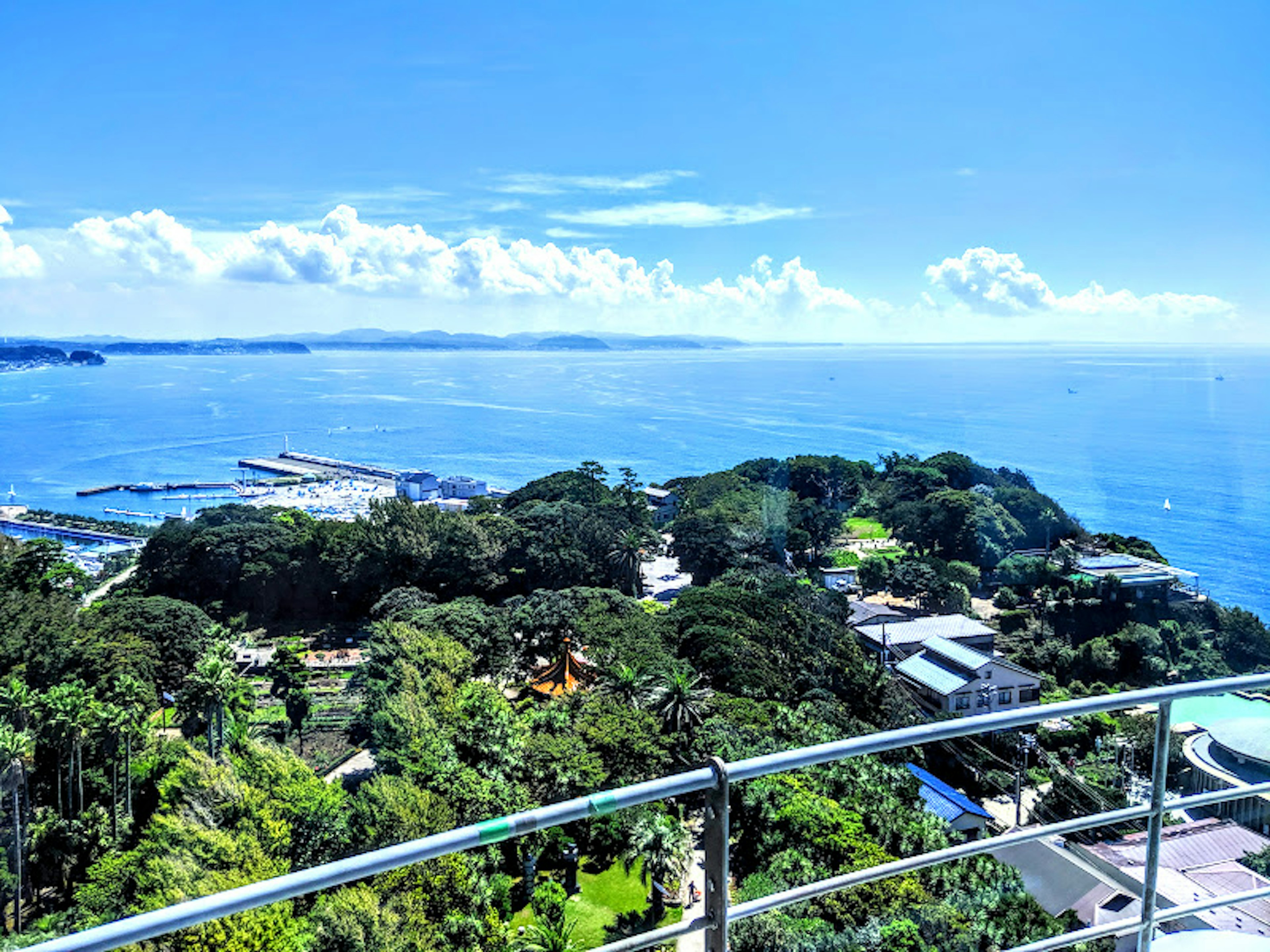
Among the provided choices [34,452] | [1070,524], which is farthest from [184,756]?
[34,452]

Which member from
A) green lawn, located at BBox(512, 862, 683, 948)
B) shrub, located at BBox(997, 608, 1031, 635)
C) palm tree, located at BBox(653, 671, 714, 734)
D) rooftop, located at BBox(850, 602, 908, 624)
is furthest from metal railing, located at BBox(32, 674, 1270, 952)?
shrub, located at BBox(997, 608, 1031, 635)

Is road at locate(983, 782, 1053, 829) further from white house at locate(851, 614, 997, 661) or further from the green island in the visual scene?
white house at locate(851, 614, 997, 661)

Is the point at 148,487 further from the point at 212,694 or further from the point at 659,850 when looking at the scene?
the point at 659,850

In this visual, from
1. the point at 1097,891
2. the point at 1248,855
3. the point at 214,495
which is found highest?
the point at 1248,855

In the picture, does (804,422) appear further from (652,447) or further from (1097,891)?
(1097,891)

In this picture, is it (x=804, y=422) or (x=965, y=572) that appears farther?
(x=804, y=422)

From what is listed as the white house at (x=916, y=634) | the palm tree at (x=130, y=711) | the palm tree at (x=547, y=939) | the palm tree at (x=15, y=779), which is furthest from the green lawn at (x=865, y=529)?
the palm tree at (x=15, y=779)

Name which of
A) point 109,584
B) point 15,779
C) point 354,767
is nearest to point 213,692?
point 15,779

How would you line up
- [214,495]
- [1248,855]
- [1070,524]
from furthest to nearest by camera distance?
[214,495]
[1070,524]
[1248,855]
